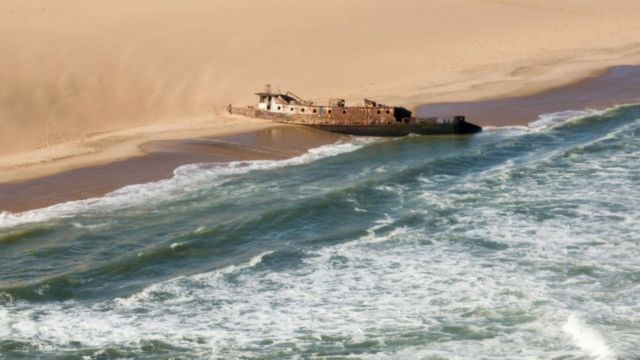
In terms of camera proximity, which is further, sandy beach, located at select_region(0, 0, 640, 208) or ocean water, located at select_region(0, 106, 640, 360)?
sandy beach, located at select_region(0, 0, 640, 208)

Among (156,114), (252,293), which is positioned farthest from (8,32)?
(252,293)

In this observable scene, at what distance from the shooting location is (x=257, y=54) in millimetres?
46656

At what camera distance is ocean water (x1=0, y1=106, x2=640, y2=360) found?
20203 mm

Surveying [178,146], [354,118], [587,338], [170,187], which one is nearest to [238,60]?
[354,118]

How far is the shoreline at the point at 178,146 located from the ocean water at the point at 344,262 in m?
1.38

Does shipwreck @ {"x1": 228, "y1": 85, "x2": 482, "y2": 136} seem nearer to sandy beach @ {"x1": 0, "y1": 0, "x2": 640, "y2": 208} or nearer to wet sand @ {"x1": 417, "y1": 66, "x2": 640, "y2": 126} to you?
sandy beach @ {"x1": 0, "y1": 0, "x2": 640, "y2": 208}

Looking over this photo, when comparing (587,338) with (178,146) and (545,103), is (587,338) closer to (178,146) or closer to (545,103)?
(178,146)

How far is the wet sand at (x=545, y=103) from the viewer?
40531 mm

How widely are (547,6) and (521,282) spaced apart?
40141 mm

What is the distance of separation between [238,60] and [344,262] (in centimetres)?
2275

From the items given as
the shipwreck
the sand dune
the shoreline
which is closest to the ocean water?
the shoreline

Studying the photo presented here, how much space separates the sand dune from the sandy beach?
8cm

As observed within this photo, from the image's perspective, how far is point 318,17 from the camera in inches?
2093

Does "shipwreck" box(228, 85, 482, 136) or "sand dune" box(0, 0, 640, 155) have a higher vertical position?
"sand dune" box(0, 0, 640, 155)
